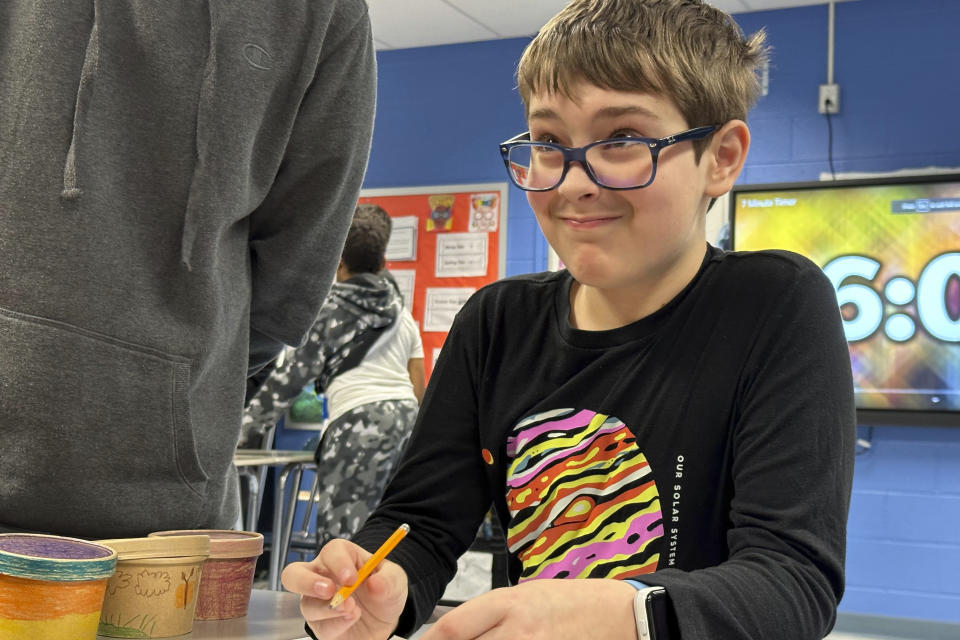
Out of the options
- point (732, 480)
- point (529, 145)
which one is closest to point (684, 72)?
point (529, 145)

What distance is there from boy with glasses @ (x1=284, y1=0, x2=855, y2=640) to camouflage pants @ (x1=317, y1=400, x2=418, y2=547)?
7.13 ft

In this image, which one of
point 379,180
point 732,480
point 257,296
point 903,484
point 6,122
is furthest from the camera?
point 379,180

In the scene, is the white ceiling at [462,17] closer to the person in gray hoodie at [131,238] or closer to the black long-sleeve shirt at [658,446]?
the person in gray hoodie at [131,238]

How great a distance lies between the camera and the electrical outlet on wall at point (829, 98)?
384cm

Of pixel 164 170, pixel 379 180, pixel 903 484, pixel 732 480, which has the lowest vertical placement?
pixel 903 484

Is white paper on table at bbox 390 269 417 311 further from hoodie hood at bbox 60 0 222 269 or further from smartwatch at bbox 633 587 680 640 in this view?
smartwatch at bbox 633 587 680 640

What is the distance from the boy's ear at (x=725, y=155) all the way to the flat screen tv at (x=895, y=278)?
2.93 metres

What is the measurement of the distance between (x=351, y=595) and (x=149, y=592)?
0.54ft

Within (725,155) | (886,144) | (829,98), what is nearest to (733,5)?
(829,98)

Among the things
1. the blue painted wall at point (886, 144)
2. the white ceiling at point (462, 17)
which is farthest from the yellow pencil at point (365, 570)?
the white ceiling at point (462, 17)

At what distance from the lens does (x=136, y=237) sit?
94 centimetres

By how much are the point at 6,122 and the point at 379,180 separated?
3.90 meters

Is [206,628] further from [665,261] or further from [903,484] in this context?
[903,484]

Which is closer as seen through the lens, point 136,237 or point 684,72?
point 684,72
